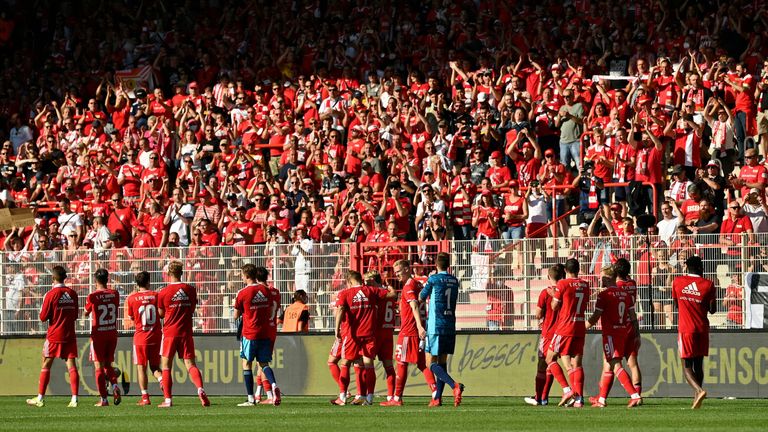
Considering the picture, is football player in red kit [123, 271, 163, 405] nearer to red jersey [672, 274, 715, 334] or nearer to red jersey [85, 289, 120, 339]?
red jersey [85, 289, 120, 339]

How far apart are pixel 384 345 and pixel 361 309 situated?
61cm

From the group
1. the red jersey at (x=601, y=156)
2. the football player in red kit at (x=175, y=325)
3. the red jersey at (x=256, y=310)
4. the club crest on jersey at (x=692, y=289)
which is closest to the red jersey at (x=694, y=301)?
the club crest on jersey at (x=692, y=289)

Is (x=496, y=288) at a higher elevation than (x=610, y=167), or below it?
below

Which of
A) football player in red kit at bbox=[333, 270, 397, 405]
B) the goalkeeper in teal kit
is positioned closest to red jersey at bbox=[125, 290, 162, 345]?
football player in red kit at bbox=[333, 270, 397, 405]

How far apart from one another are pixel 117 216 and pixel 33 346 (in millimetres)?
3791

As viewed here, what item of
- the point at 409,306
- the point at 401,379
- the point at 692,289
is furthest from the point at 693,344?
the point at 401,379

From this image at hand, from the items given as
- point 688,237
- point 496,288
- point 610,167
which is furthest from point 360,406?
point 610,167

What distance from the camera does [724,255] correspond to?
20359mm

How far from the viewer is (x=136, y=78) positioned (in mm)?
34938

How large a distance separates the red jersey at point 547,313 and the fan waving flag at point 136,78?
1824 centimetres

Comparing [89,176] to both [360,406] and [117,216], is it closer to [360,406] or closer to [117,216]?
[117,216]

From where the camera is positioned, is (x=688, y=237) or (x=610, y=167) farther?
(x=610, y=167)

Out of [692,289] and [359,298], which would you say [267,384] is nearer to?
[359,298]

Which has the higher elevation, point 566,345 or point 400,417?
point 566,345
